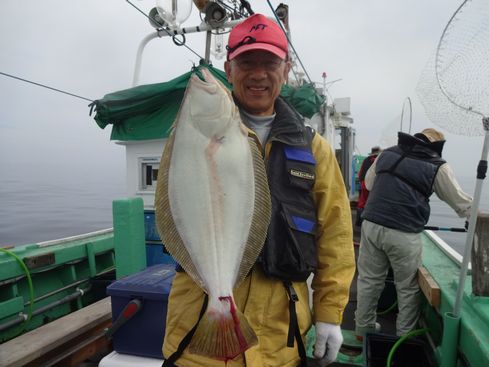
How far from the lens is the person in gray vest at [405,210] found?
374 cm

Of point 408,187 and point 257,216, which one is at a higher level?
point 408,187

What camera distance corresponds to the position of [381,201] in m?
3.90

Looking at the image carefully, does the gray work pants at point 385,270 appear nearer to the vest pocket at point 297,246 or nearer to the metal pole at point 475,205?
the metal pole at point 475,205

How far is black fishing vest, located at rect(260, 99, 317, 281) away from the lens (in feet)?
5.26

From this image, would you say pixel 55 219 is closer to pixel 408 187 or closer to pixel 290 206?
pixel 408 187

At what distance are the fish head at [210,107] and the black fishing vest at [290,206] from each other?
35cm

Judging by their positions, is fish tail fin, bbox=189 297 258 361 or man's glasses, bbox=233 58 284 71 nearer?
fish tail fin, bbox=189 297 258 361

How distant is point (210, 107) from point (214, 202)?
15.6 inches

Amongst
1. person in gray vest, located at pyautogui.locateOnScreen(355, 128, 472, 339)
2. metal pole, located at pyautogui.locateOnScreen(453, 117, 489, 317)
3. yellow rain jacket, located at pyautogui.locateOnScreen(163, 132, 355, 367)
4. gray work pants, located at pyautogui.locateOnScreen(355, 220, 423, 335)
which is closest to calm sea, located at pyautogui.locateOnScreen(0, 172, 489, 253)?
person in gray vest, located at pyautogui.locateOnScreen(355, 128, 472, 339)

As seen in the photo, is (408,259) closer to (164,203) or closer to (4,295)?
(164,203)

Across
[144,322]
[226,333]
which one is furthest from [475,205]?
[144,322]

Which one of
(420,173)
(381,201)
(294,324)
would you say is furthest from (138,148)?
(294,324)

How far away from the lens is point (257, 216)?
4.98 feet

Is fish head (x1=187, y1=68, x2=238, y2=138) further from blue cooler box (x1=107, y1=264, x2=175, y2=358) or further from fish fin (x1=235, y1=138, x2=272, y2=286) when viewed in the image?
blue cooler box (x1=107, y1=264, x2=175, y2=358)
